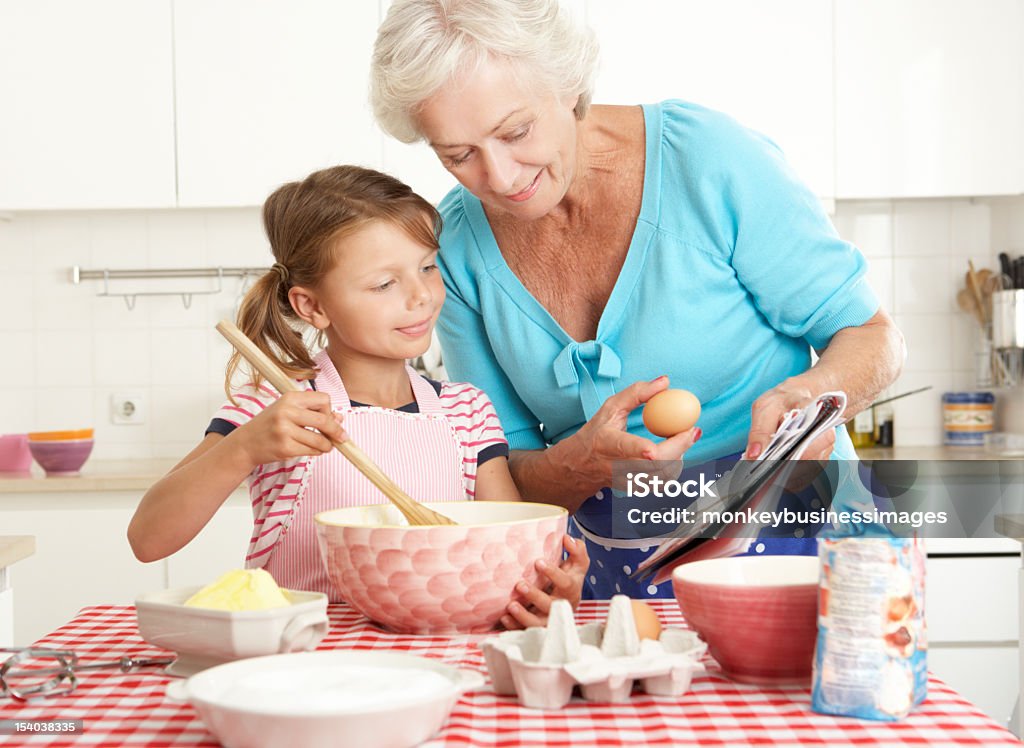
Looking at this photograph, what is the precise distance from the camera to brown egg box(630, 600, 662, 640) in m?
0.80

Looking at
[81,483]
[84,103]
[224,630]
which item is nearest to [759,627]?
[224,630]

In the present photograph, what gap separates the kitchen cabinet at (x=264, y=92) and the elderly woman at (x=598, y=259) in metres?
1.29

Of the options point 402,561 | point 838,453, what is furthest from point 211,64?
point 402,561

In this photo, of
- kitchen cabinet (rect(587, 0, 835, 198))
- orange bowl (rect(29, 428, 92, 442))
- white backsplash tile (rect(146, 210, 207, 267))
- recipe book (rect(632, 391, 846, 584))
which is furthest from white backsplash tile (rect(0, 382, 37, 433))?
recipe book (rect(632, 391, 846, 584))

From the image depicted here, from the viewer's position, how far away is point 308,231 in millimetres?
1408

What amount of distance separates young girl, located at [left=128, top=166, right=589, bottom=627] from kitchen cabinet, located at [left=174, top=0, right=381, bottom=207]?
4.26 feet

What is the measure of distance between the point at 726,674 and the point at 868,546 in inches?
6.6

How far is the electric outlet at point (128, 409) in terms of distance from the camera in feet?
10.1

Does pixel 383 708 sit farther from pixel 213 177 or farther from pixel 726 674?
pixel 213 177

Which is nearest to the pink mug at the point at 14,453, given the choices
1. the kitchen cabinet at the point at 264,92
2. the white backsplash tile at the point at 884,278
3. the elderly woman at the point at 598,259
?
the kitchen cabinet at the point at 264,92

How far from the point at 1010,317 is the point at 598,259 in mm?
1767

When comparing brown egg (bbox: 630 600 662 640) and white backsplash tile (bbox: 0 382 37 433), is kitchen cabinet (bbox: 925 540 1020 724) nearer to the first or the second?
brown egg (bbox: 630 600 662 640)

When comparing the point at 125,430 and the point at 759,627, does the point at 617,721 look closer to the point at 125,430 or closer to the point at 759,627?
the point at 759,627

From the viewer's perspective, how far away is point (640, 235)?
1427 mm
